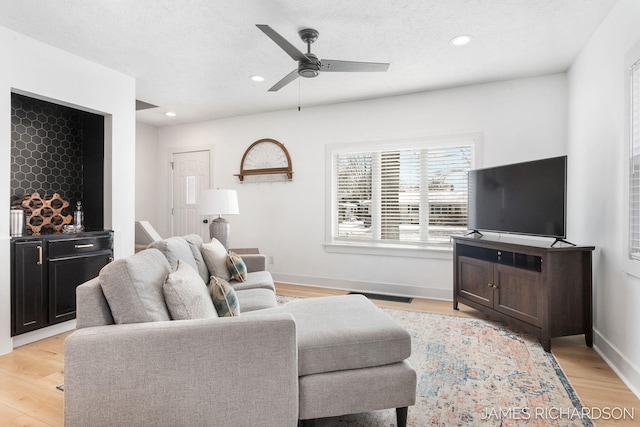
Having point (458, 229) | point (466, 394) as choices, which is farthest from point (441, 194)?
point (466, 394)

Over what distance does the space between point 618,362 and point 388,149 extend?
3.02 meters

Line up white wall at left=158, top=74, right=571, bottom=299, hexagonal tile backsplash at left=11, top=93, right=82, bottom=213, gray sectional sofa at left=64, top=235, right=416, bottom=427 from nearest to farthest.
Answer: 1. gray sectional sofa at left=64, top=235, right=416, bottom=427
2. hexagonal tile backsplash at left=11, top=93, right=82, bottom=213
3. white wall at left=158, top=74, right=571, bottom=299

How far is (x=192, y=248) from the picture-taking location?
2.80m

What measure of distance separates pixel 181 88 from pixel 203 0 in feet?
6.32

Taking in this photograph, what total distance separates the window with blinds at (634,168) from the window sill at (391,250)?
2.01 metres

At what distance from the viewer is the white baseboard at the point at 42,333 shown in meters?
2.84

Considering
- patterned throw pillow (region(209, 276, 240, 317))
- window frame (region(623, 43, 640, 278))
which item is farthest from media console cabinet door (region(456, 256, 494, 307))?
patterned throw pillow (region(209, 276, 240, 317))

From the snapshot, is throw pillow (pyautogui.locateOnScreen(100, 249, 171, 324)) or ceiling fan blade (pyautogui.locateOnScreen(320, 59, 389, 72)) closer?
throw pillow (pyautogui.locateOnScreen(100, 249, 171, 324))

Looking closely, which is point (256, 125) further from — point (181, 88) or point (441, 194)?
point (441, 194)

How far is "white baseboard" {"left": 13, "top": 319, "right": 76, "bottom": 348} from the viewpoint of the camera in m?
2.84
